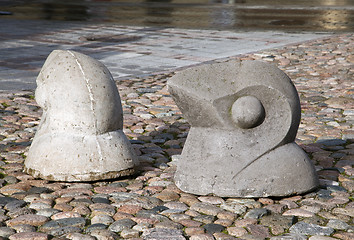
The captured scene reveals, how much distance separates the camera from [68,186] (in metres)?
4.77

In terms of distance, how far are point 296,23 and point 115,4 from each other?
430 inches

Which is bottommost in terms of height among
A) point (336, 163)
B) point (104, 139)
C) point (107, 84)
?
point (336, 163)

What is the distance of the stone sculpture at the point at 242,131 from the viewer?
4.45 meters

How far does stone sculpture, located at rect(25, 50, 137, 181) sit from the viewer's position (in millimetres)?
4812

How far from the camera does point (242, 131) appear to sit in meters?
4.53

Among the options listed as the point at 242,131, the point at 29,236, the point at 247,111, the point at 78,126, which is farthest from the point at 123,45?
the point at 29,236

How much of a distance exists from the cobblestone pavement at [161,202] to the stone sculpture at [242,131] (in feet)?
0.39

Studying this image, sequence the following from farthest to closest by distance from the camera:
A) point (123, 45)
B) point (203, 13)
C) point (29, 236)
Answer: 1. point (203, 13)
2. point (123, 45)
3. point (29, 236)

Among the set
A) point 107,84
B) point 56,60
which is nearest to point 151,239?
point 107,84

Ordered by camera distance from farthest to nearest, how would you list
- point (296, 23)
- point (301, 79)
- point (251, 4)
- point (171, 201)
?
point (251, 4) → point (296, 23) → point (301, 79) → point (171, 201)

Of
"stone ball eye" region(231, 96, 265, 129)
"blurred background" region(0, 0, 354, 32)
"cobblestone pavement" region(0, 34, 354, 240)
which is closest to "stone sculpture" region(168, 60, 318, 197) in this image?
"stone ball eye" region(231, 96, 265, 129)

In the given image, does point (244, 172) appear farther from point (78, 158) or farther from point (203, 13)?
point (203, 13)

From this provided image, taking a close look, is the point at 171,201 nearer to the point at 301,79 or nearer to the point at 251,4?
the point at 301,79

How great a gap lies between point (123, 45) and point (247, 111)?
336 inches
